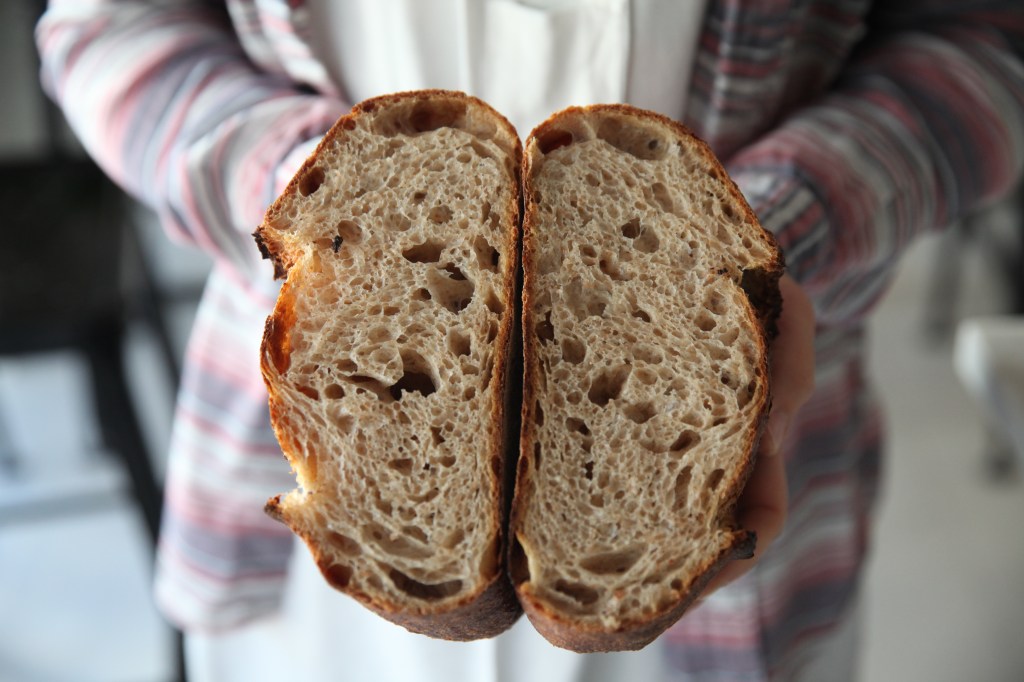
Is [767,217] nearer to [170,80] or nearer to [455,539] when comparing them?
[455,539]

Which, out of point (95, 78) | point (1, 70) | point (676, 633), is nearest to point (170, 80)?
point (95, 78)

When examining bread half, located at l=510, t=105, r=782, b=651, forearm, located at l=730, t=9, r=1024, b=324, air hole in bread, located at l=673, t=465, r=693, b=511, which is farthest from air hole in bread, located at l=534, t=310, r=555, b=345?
forearm, located at l=730, t=9, r=1024, b=324

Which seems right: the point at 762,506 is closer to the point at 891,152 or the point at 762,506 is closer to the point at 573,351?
the point at 573,351

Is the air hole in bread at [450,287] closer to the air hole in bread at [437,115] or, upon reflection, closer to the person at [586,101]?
the air hole in bread at [437,115]

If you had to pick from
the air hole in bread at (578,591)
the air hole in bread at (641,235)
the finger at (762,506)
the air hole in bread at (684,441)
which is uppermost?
the air hole in bread at (641,235)

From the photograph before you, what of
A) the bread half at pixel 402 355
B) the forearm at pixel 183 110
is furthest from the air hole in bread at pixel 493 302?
the forearm at pixel 183 110

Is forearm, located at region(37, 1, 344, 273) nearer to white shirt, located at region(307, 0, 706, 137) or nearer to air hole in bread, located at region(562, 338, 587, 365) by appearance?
white shirt, located at region(307, 0, 706, 137)
